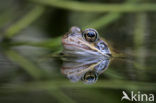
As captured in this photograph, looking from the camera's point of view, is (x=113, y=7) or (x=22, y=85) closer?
(x=22, y=85)

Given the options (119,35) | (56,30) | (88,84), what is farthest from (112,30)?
(88,84)

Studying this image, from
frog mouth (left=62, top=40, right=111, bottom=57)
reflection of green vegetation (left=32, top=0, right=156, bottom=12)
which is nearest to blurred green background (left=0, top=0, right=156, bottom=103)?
reflection of green vegetation (left=32, top=0, right=156, bottom=12)

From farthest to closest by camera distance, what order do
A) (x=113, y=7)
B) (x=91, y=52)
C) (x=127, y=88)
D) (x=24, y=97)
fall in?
(x=113, y=7) → (x=91, y=52) → (x=127, y=88) → (x=24, y=97)

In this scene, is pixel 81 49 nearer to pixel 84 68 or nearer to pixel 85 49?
pixel 85 49

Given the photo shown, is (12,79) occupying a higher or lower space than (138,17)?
lower

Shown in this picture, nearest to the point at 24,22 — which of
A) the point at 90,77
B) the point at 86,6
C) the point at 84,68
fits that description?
the point at 86,6

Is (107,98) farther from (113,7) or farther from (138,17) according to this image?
(138,17)

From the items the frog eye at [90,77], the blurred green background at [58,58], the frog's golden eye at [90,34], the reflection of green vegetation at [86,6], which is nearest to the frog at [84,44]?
the frog's golden eye at [90,34]
